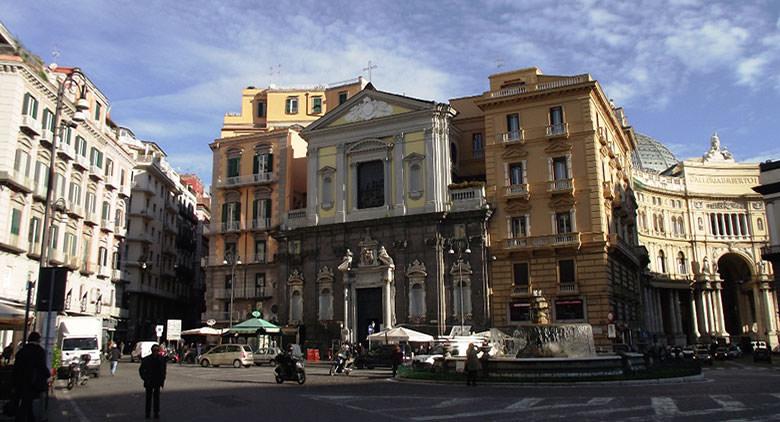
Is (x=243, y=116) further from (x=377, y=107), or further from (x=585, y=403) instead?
(x=585, y=403)

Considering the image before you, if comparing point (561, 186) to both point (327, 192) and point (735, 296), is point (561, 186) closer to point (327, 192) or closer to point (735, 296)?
point (327, 192)

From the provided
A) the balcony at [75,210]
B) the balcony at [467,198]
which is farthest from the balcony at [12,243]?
the balcony at [467,198]

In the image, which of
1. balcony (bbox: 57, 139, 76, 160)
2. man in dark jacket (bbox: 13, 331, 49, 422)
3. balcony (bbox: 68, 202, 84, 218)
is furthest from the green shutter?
man in dark jacket (bbox: 13, 331, 49, 422)

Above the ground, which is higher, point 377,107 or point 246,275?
point 377,107

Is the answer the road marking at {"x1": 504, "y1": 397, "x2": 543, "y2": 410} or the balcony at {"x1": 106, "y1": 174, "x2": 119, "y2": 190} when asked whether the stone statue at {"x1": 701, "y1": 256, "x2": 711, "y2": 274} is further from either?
the road marking at {"x1": 504, "y1": 397, "x2": 543, "y2": 410}

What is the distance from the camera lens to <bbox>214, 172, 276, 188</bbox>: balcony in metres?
52.8

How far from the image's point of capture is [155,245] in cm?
6184

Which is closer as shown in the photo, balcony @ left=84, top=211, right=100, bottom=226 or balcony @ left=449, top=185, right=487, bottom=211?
balcony @ left=449, top=185, right=487, bottom=211

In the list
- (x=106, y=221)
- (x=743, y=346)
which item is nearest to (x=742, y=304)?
(x=743, y=346)

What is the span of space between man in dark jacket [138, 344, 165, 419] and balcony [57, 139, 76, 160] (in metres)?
31.5

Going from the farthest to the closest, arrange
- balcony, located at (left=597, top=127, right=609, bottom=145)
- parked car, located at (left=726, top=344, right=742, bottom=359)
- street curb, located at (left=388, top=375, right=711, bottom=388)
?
parked car, located at (left=726, top=344, right=742, bottom=359) → balcony, located at (left=597, top=127, right=609, bottom=145) → street curb, located at (left=388, top=375, right=711, bottom=388)

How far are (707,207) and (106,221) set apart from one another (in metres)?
63.9

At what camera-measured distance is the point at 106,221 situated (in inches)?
2009

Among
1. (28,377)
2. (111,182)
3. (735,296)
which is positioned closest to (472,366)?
(28,377)
